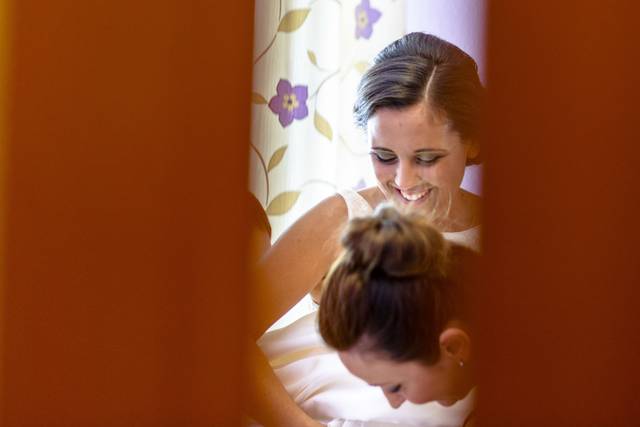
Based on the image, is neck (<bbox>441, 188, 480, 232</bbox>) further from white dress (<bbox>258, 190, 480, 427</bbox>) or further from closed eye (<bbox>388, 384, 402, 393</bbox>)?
closed eye (<bbox>388, 384, 402, 393</bbox>)

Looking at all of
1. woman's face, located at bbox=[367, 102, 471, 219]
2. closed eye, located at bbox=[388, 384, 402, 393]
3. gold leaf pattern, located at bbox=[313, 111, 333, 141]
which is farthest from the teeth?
closed eye, located at bbox=[388, 384, 402, 393]

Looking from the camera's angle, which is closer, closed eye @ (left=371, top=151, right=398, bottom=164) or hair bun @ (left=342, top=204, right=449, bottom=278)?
hair bun @ (left=342, top=204, right=449, bottom=278)

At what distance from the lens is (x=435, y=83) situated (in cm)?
111

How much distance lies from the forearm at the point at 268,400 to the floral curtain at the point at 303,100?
0.18 m

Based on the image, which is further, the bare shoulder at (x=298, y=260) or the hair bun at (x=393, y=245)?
the bare shoulder at (x=298, y=260)

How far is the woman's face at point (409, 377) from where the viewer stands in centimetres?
108

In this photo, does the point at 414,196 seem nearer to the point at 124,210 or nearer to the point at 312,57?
the point at 312,57

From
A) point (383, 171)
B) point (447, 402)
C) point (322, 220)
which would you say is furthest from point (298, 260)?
point (447, 402)

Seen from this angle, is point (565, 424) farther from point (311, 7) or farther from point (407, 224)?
point (311, 7)

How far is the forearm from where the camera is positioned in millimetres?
1165

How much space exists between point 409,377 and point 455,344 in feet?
0.24

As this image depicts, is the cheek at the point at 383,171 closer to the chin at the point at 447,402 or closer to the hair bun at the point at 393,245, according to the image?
the hair bun at the point at 393,245

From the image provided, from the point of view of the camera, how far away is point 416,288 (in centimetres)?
104

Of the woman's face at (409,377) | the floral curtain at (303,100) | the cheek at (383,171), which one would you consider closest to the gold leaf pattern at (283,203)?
the floral curtain at (303,100)
